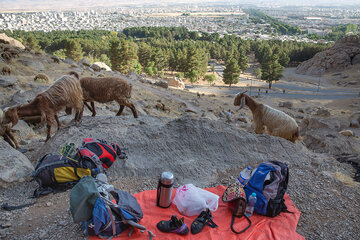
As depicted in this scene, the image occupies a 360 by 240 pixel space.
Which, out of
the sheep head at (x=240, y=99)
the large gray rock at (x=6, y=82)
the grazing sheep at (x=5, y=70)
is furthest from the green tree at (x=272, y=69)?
the large gray rock at (x=6, y=82)

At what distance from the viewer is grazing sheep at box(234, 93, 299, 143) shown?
9898 mm

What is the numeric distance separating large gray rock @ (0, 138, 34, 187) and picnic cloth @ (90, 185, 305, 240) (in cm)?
267

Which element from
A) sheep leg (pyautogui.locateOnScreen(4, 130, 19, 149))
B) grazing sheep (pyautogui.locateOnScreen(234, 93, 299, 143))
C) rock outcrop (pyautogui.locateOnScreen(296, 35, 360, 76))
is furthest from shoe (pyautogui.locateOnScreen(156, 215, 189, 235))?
rock outcrop (pyautogui.locateOnScreen(296, 35, 360, 76))

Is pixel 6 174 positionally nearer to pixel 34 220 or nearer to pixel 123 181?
pixel 34 220

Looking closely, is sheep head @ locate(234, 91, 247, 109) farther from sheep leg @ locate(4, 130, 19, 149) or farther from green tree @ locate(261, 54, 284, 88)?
green tree @ locate(261, 54, 284, 88)

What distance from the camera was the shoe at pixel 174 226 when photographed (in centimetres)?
393

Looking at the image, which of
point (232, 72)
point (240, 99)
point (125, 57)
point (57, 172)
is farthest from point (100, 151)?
point (232, 72)

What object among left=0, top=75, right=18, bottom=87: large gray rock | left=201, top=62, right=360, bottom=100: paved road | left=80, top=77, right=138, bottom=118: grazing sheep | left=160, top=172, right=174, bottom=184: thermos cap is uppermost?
left=80, top=77, right=138, bottom=118: grazing sheep

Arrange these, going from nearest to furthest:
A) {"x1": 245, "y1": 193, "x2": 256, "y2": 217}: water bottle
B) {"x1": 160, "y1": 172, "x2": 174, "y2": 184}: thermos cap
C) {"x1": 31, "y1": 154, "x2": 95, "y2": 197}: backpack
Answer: {"x1": 160, "y1": 172, "x2": 174, "y2": 184}: thermos cap
{"x1": 245, "y1": 193, "x2": 256, "y2": 217}: water bottle
{"x1": 31, "y1": 154, "x2": 95, "y2": 197}: backpack

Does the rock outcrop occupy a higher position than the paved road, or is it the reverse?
the rock outcrop

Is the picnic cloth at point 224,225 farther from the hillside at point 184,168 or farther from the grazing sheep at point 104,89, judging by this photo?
the grazing sheep at point 104,89

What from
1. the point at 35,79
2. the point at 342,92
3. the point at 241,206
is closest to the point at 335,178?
the point at 241,206

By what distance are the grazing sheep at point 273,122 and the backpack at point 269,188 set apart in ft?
18.4

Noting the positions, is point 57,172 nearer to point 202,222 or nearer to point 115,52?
point 202,222
